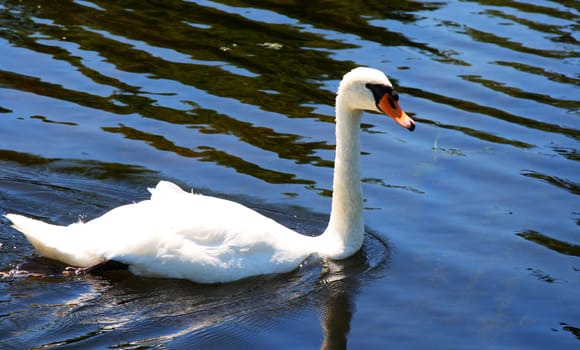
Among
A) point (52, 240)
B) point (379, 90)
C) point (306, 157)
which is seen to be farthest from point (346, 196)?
point (52, 240)

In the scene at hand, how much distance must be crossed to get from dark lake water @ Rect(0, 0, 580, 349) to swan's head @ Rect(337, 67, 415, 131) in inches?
47.1

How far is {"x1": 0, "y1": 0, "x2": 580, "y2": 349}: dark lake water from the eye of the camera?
7504mm

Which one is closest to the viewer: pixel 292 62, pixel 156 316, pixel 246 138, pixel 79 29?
pixel 156 316

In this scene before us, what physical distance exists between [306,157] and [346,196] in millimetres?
2021

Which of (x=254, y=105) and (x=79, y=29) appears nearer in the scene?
(x=254, y=105)

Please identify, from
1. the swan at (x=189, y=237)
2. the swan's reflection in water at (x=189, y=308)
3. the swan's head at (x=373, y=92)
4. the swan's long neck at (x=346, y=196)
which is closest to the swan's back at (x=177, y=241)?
the swan at (x=189, y=237)

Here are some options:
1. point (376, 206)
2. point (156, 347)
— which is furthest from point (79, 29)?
point (156, 347)

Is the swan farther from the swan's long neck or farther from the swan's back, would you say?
the swan's long neck

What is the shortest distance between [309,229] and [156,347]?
266cm

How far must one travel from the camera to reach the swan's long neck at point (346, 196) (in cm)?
857

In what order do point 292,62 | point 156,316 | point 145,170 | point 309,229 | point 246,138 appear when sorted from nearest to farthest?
1. point 156,316
2. point 309,229
3. point 145,170
4. point 246,138
5. point 292,62

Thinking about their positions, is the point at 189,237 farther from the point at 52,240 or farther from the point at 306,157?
the point at 306,157

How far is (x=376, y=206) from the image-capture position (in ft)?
31.8

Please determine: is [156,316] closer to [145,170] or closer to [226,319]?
[226,319]
